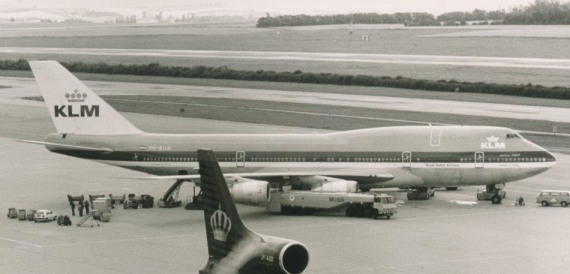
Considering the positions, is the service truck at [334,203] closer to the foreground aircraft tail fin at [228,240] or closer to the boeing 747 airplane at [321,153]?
the boeing 747 airplane at [321,153]

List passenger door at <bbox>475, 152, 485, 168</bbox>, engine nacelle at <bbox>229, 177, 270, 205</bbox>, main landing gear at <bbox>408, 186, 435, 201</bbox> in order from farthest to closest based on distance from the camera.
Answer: main landing gear at <bbox>408, 186, 435, 201</bbox>
passenger door at <bbox>475, 152, 485, 168</bbox>
engine nacelle at <bbox>229, 177, 270, 205</bbox>

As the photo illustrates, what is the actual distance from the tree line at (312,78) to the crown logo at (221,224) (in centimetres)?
8791

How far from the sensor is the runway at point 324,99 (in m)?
101

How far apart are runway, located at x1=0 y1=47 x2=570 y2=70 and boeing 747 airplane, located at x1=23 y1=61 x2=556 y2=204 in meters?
80.7

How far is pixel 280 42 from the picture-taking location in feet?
648

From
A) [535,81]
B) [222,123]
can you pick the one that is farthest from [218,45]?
[222,123]

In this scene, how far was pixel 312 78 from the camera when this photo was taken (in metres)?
134

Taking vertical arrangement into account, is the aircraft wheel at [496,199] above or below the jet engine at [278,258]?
below

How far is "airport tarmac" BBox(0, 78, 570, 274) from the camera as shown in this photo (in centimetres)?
4309

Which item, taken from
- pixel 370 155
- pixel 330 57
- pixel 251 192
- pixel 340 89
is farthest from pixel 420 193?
pixel 330 57

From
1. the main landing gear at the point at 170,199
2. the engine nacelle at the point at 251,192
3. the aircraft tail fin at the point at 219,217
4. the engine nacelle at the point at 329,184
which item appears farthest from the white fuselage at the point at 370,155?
the aircraft tail fin at the point at 219,217

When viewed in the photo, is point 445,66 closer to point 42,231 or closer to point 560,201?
point 560,201

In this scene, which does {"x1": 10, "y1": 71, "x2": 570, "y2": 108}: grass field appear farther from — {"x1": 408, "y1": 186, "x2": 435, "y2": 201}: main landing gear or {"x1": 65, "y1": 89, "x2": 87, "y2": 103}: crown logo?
{"x1": 65, "y1": 89, "x2": 87, "y2": 103}: crown logo

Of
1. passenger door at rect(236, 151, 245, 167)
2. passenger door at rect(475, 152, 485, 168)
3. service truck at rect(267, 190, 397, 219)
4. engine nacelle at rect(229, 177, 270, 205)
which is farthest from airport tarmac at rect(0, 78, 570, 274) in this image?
passenger door at rect(236, 151, 245, 167)
